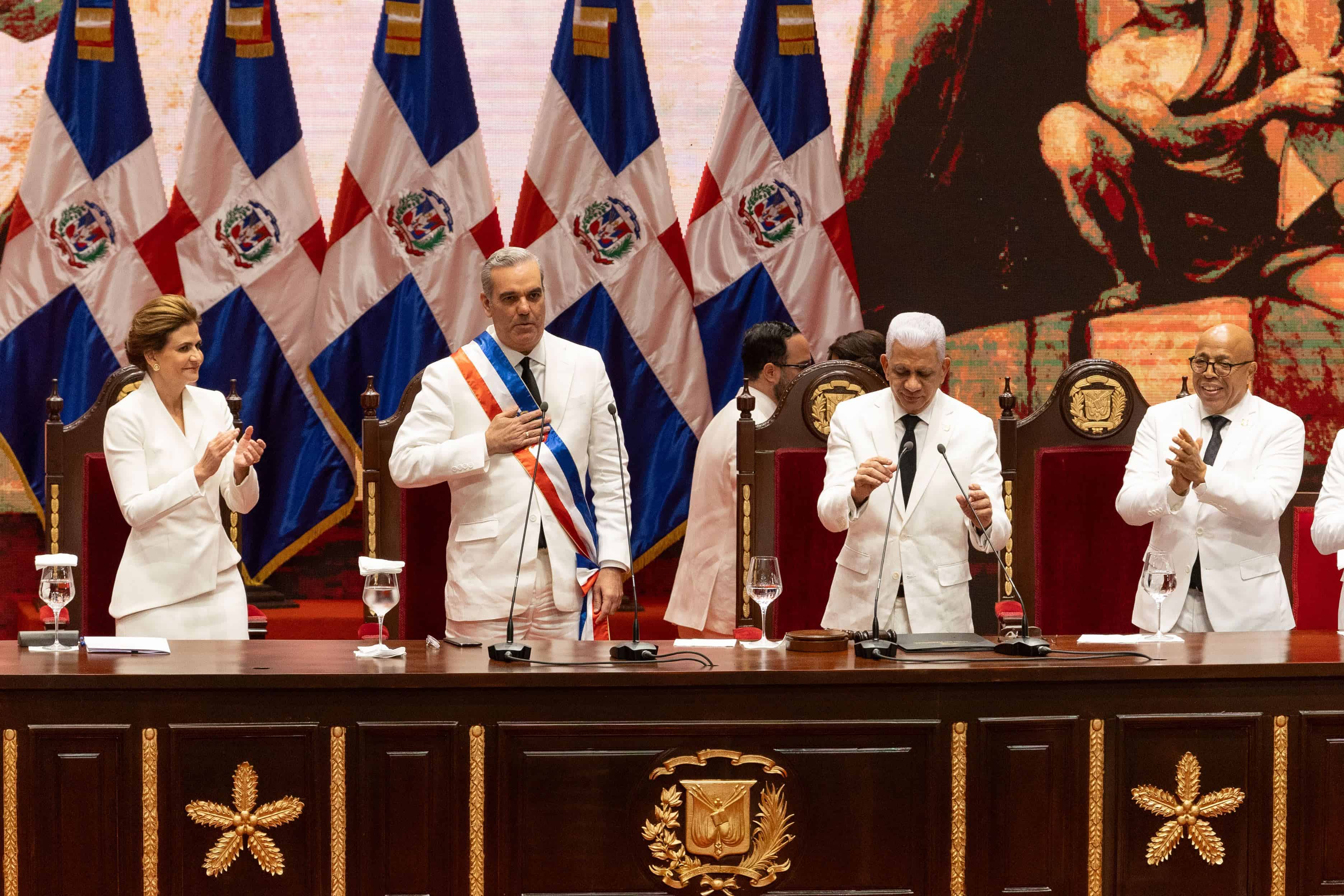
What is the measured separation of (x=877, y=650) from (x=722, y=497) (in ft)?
5.17

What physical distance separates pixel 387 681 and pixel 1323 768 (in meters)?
1.77

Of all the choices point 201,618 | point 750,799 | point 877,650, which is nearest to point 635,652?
point 750,799

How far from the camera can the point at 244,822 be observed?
238cm

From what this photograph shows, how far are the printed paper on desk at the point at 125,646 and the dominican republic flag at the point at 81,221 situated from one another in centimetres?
199

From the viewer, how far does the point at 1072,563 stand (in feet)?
12.8

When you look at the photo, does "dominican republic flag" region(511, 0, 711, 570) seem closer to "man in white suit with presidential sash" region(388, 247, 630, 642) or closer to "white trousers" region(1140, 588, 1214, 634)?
"man in white suit with presidential sash" region(388, 247, 630, 642)

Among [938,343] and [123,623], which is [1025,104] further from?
[123,623]

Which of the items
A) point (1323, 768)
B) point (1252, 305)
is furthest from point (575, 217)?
point (1323, 768)

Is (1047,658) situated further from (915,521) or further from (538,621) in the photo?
(538,621)

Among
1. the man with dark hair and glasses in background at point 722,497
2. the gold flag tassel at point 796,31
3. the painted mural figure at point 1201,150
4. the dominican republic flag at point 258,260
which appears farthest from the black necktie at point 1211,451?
the dominican republic flag at point 258,260

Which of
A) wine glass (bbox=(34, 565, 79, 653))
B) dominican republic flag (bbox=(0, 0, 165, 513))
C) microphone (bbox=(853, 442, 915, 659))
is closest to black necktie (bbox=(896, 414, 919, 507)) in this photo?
microphone (bbox=(853, 442, 915, 659))

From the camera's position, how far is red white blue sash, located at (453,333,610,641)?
10.3 ft

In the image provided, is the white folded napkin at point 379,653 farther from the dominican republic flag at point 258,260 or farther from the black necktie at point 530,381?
the dominican republic flag at point 258,260

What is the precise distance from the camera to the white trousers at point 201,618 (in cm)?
316
